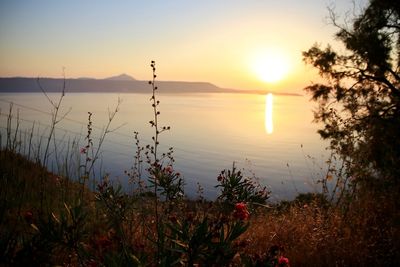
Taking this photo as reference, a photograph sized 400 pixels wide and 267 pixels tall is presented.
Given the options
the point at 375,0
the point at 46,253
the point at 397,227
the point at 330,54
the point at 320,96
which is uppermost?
the point at 375,0

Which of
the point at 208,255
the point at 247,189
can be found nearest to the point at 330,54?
the point at 247,189

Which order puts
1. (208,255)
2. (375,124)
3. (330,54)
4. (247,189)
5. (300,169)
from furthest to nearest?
1. (300,169)
2. (330,54)
3. (375,124)
4. (247,189)
5. (208,255)

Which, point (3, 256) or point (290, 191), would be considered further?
point (290, 191)

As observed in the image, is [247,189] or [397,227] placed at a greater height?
[247,189]

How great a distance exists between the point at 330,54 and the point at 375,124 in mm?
3265

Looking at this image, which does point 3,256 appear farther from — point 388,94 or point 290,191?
point 290,191

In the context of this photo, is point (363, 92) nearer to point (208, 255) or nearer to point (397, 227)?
point (397, 227)

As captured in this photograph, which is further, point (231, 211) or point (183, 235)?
point (231, 211)

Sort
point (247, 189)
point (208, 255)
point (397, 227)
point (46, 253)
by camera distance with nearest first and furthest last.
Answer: point (208, 255) → point (46, 253) → point (247, 189) → point (397, 227)

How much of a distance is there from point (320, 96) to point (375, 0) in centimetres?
345

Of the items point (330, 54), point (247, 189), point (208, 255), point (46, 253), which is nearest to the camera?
point (208, 255)

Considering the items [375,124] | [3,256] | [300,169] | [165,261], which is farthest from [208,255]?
[300,169]

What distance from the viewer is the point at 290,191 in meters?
20.2

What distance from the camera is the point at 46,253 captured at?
94.2 inches
